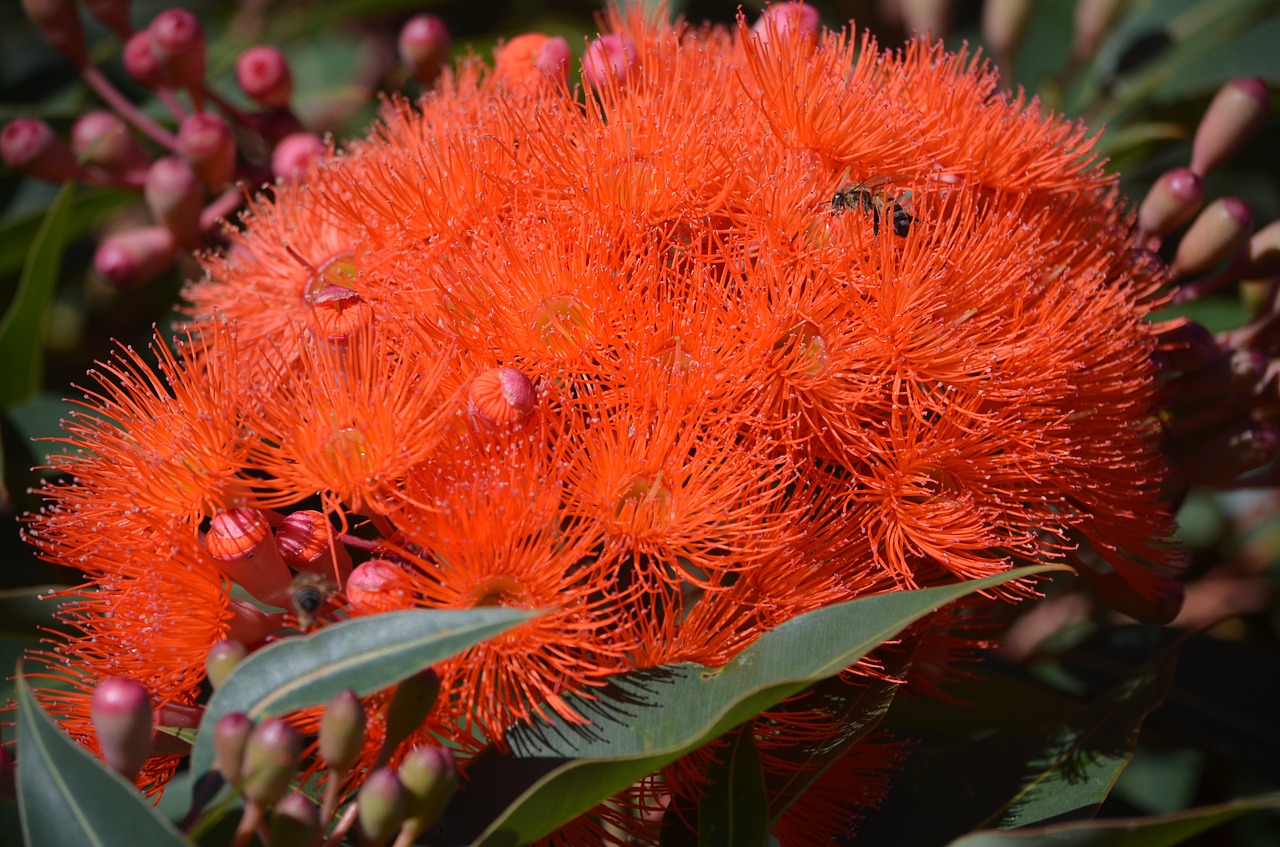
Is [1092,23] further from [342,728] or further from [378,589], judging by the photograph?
[342,728]

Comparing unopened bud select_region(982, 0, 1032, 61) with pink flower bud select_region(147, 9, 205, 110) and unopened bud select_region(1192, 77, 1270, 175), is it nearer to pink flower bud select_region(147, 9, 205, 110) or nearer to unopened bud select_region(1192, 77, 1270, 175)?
unopened bud select_region(1192, 77, 1270, 175)

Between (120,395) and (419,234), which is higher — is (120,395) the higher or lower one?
the lower one

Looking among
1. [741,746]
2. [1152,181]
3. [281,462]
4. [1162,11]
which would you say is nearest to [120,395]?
[281,462]

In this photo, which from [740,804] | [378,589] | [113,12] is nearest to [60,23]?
[113,12]

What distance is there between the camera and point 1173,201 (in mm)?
1631

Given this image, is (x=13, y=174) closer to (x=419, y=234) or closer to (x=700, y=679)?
(x=419, y=234)

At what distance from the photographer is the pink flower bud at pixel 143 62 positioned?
76.2 inches

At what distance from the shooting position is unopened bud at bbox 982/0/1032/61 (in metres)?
2.10

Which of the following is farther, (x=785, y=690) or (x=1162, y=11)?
(x=1162, y=11)

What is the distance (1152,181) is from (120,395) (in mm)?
2075

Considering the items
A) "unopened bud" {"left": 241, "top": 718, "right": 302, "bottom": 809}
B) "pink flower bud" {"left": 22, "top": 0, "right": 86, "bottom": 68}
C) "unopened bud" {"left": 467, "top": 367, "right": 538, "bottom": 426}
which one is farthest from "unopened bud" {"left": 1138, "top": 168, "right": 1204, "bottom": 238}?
"pink flower bud" {"left": 22, "top": 0, "right": 86, "bottom": 68}

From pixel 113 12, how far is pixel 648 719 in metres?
1.70

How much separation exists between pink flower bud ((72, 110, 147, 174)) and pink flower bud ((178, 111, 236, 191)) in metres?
0.17

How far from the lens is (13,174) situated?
2.29 metres
